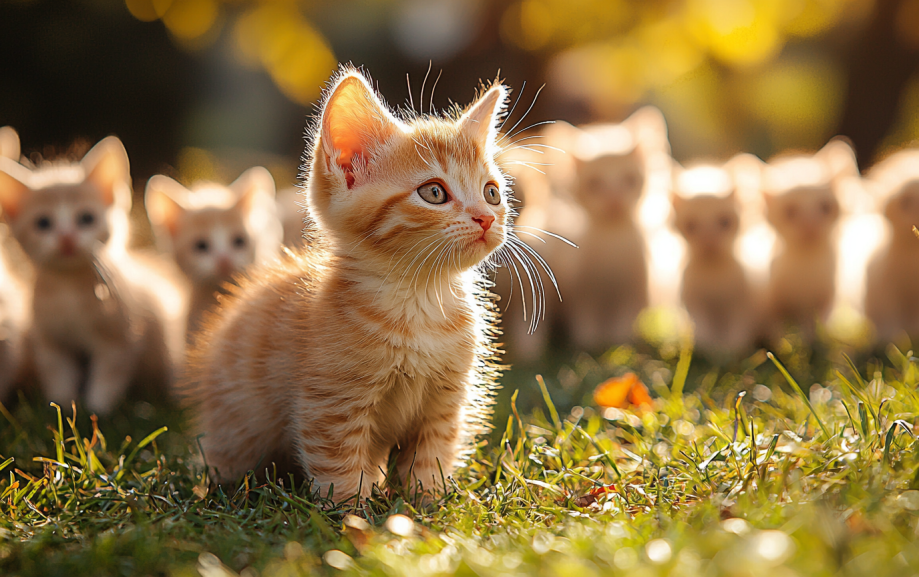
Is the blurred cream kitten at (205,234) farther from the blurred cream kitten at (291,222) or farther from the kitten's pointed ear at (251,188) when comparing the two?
the blurred cream kitten at (291,222)

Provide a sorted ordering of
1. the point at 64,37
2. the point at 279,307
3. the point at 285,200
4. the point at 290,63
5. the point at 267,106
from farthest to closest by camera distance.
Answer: the point at 267,106 < the point at 290,63 < the point at 64,37 < the point at 285,200 < the point at 279,307

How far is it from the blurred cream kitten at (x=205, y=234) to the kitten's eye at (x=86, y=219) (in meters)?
0.38

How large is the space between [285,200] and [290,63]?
150 inches

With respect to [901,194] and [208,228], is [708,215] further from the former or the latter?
[208,228]

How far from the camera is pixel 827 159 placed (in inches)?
154

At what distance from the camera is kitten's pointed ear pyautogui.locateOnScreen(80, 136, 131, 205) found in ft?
9.48

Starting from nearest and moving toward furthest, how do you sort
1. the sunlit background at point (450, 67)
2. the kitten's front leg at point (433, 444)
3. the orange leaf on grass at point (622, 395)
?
the kitten's front leg at point (433, 444), the orange leaf on grass at point (622, 395), the sunlit background at point (450, 67)

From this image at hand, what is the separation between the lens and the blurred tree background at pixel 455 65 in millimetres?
6012

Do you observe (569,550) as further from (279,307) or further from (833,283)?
(833,283)

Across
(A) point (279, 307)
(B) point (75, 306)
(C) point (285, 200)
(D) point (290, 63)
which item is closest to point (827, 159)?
(C) point (285, 200)

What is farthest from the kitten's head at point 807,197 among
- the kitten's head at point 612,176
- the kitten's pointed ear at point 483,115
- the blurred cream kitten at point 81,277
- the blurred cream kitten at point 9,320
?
the blurred cream kitten at point 9,320

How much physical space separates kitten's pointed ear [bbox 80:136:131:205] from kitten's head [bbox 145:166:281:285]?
22 centimetres

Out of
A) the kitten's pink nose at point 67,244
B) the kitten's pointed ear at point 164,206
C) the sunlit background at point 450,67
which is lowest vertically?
the kitten's pink nose at point 67,244

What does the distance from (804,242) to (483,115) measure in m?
2.68
